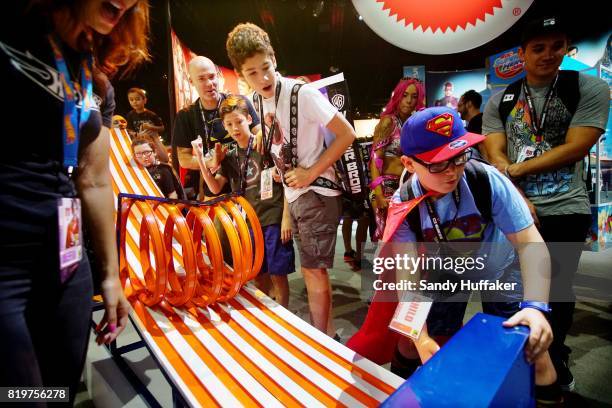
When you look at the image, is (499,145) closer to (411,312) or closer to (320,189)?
(320,189)

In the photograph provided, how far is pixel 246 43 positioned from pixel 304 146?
2.40 feet

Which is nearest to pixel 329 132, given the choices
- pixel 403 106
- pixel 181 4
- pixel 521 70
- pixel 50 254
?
pixel 403 106

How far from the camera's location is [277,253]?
292 cm

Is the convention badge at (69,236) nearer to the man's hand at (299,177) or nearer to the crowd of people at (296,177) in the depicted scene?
the crowd of people at (296,177)

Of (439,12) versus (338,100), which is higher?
(439,12)

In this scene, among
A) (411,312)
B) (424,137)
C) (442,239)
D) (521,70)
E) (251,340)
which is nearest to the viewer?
(411,312)

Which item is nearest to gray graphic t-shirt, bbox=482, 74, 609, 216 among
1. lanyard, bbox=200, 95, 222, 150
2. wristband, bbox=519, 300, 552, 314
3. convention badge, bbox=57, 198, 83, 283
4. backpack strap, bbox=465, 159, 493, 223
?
backpack strap, bbox=465, 159, 493, 223

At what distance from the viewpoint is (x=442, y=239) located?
177 cm

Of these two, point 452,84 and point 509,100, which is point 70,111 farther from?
point 452,84

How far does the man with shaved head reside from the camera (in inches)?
124

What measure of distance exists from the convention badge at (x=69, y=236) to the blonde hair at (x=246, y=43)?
1.57 m

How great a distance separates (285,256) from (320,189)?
0.85 m

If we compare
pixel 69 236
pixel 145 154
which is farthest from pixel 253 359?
pixel 145 154

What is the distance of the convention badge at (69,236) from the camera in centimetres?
85
